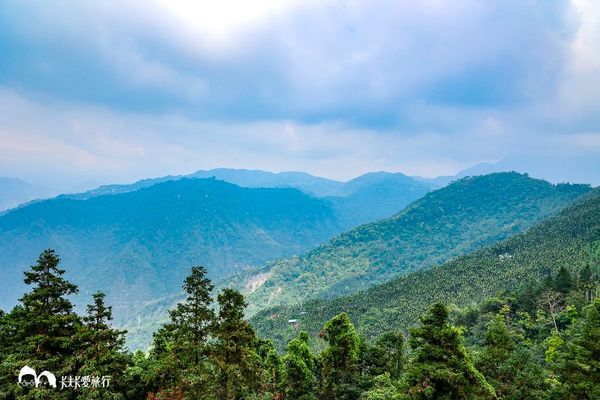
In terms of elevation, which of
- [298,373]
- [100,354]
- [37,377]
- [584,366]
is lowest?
[298,373]

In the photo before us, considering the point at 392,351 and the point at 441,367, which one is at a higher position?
the point at 441,367

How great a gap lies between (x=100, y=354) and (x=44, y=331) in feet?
11.9

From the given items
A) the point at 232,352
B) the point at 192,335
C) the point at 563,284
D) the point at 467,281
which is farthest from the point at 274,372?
the point at 467,281

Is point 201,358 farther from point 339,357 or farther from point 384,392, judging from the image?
point 339,357

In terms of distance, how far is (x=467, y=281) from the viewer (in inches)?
5256

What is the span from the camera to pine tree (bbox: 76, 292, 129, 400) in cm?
2223

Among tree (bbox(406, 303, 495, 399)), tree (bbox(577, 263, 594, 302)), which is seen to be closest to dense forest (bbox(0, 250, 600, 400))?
tree (bbox(406, 303, 495, 399))

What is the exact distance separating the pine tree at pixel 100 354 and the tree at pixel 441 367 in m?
16.4

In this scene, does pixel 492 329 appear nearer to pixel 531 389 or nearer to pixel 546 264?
pixel 531 389

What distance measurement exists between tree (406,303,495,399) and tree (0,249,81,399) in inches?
738

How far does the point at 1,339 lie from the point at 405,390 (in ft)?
82.9

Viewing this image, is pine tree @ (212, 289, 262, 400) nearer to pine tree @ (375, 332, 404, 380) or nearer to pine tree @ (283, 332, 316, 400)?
pine tree @ (283, 332, 316, 400)

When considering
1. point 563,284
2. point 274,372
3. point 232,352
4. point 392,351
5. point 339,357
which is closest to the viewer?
point 232,352

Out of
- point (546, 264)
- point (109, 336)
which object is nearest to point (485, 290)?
point (546, 264)
